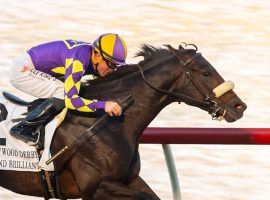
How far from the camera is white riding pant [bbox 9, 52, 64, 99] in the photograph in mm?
7000

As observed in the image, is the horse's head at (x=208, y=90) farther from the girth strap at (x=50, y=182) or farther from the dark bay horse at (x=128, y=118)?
the girth strap at (x=50, y=182)

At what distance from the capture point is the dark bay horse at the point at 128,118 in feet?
22.2

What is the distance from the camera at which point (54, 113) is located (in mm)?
6887

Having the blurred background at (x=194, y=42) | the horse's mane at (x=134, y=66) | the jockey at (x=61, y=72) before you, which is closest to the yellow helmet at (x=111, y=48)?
the jockey at (x=61, y=72)

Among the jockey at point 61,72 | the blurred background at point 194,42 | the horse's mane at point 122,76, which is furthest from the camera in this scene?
the blurred background at point 194,42

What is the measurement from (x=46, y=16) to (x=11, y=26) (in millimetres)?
781

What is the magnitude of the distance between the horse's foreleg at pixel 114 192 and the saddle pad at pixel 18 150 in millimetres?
407

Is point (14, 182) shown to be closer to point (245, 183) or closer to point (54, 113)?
point (54, 113)

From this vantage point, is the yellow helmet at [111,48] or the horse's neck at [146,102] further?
the horse's neck at [146,102]

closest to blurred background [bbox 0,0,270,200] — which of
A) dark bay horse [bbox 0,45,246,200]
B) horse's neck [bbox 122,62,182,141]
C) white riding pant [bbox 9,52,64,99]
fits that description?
white riding pant [bbox 9,52,64,99]

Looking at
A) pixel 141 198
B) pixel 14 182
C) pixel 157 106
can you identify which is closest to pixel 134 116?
pixel 157 106

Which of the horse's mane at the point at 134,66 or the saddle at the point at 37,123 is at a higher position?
the horse's mane at the point at 134,66

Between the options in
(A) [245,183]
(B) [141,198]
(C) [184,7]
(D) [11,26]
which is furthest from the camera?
(C) [184,7]

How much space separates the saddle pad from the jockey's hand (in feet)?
1.26
